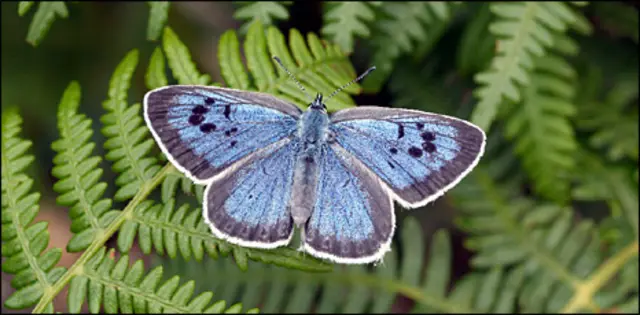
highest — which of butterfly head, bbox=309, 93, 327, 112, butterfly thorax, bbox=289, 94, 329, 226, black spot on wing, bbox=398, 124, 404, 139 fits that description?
butterfly head, bbox=309, 93, 327, 112

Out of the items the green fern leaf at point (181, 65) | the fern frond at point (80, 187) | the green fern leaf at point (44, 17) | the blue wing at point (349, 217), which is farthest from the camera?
the green fern leaf at point (44, 17)

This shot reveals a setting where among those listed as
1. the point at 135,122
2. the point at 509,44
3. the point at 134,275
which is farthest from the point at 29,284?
the point at 509,44

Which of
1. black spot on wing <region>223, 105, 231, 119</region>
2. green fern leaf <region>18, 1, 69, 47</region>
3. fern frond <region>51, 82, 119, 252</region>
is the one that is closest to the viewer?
black spot on wing <region>223, 105, 231, 119</region>

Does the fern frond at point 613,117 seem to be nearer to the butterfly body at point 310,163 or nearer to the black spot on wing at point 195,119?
the butterfly body at point 310,163

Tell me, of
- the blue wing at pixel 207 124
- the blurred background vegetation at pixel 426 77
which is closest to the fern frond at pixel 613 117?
the blurred background vegetation at pixel 426 77

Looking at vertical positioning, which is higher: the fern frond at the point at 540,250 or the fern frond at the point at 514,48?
the fern frond at the point at 514,48

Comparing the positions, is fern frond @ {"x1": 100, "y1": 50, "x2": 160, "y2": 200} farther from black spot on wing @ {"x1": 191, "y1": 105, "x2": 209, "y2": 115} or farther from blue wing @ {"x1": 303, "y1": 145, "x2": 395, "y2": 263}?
blue wing @ {"x1": 303, "y1": 145, "x2": 395, "y2": 263}

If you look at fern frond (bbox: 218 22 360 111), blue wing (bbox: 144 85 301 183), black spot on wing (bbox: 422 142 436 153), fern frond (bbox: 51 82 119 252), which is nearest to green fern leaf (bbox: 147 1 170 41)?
fern frond (bbox: 218 22 360 111)

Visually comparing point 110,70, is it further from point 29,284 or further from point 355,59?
point 29,284

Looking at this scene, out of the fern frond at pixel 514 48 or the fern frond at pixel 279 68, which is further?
Result: the fern frond at pixel 514 48
